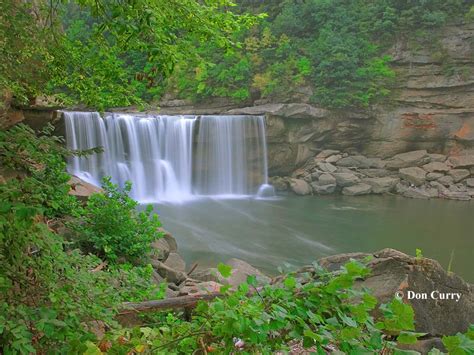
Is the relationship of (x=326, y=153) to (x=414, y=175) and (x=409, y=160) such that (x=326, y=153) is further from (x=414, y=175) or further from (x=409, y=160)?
(x=414, y=175)

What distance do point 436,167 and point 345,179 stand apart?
422cm

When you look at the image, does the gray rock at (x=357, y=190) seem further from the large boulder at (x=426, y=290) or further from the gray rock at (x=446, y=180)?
the large boulder at (x=426, y=290)

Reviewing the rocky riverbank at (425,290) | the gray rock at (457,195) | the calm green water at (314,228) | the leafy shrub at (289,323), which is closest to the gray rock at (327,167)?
the calm green water at (314,228)

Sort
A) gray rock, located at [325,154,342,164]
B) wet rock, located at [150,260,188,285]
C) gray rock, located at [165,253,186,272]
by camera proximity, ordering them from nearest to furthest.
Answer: wet rock, located at [150,260,188,285] < gray rock, located at [165,253,186,272] < gray rock, located at [325,154,342,164]

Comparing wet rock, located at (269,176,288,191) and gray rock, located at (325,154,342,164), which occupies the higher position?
gray rock, located at (325,154,342,164)

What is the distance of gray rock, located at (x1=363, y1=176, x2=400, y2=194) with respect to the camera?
1894cm

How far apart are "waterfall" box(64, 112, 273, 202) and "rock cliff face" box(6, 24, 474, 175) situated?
3.59 ft

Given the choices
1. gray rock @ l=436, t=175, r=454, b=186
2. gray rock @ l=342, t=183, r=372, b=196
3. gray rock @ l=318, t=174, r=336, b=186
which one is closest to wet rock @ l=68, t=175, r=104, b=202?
gray rock @ l=318, t=174, r=336, b=186

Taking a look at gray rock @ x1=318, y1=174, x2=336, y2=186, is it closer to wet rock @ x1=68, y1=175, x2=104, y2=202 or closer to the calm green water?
the calm green water

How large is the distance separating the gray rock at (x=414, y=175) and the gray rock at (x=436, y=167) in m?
0.32

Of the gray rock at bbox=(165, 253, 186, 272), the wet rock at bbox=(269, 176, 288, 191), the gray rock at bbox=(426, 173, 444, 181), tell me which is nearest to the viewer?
the gray rock at bbox=(165, 253, 186, 272)

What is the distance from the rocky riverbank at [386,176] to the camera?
1880cm

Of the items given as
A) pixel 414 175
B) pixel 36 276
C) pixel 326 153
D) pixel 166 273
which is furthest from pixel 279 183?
pixel 36 276

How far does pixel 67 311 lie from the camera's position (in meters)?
2.36
